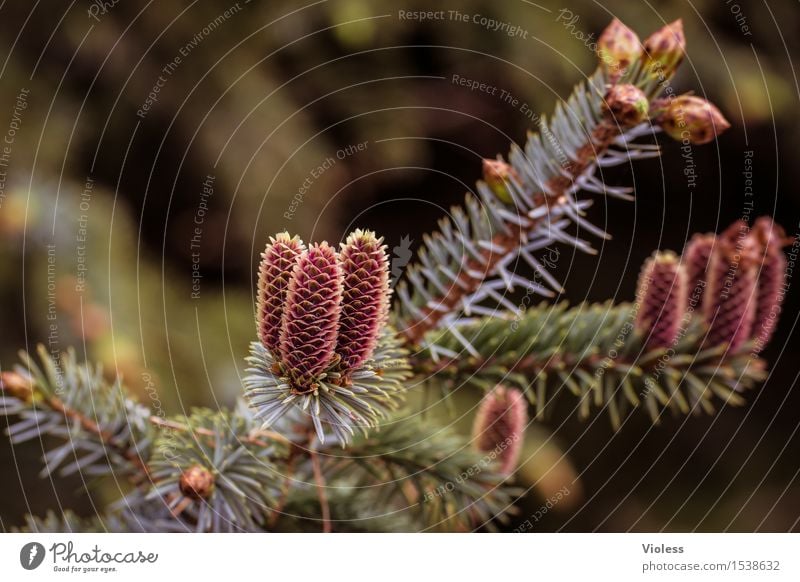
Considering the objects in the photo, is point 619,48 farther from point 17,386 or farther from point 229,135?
point 229,135

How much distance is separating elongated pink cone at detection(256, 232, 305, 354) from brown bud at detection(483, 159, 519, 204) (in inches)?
5.0

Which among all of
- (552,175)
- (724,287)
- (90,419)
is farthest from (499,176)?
(90,419)

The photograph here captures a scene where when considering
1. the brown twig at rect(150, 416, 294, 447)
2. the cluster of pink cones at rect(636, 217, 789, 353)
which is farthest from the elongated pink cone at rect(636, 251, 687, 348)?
the brown twig at rect(150, 416, 294, 447)

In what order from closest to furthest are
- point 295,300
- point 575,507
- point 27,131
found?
point 295,300, point 27,131, point 575,507

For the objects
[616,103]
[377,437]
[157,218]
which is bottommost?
[377,437]

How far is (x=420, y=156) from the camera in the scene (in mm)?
927

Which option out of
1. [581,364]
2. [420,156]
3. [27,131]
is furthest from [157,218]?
[581,364]

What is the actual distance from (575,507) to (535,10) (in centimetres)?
81

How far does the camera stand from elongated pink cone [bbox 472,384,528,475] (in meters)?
0.42

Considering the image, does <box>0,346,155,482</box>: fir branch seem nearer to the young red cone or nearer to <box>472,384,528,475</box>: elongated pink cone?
<box>472,384,528,475</box>: elongated pink cone

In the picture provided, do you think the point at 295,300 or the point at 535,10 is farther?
the point at 535,10

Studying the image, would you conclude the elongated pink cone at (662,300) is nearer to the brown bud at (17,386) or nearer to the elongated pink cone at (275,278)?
the elongated pink cone at (275,278)
